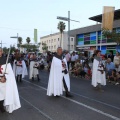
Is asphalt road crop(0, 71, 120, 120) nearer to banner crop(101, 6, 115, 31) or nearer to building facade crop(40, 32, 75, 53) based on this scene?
banner crop(101, 6, 115, 31)

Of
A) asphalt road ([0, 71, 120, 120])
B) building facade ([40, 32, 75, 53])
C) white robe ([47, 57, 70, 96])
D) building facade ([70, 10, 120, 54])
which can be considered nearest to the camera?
asphalt road ([0, 71, 120, 120])

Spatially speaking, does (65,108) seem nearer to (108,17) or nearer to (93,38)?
(108,17)

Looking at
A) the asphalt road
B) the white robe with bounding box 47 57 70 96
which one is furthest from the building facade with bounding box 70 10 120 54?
the asphalt road

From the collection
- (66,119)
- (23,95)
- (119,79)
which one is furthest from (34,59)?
(66,119)

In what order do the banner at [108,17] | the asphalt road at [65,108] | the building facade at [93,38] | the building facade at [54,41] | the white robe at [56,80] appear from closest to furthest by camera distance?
the asphalt road at [65,108] < the white robe at [56,80] < the banner at [108,17] < the building facade at [93,38] < the building facade at [54,41]

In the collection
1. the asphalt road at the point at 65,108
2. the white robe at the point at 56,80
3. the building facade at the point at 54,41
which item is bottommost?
the asphalt road at the point at 65,108

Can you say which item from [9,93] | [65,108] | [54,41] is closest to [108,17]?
[65,108]

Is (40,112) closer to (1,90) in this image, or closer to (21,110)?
(21,110)

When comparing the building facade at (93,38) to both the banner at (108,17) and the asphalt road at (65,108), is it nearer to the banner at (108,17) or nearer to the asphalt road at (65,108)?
the banner at (108,17)

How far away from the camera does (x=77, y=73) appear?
71.7 ft

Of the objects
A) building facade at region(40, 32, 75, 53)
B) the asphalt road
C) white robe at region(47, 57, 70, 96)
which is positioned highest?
building facade at region(40, 32, 75, 53)

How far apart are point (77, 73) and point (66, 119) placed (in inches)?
565

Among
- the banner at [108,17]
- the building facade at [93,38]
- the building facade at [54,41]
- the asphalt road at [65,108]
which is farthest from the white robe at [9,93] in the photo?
the building facade at [54,41]

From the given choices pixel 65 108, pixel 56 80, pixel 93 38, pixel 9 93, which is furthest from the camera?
pixel 93 38
